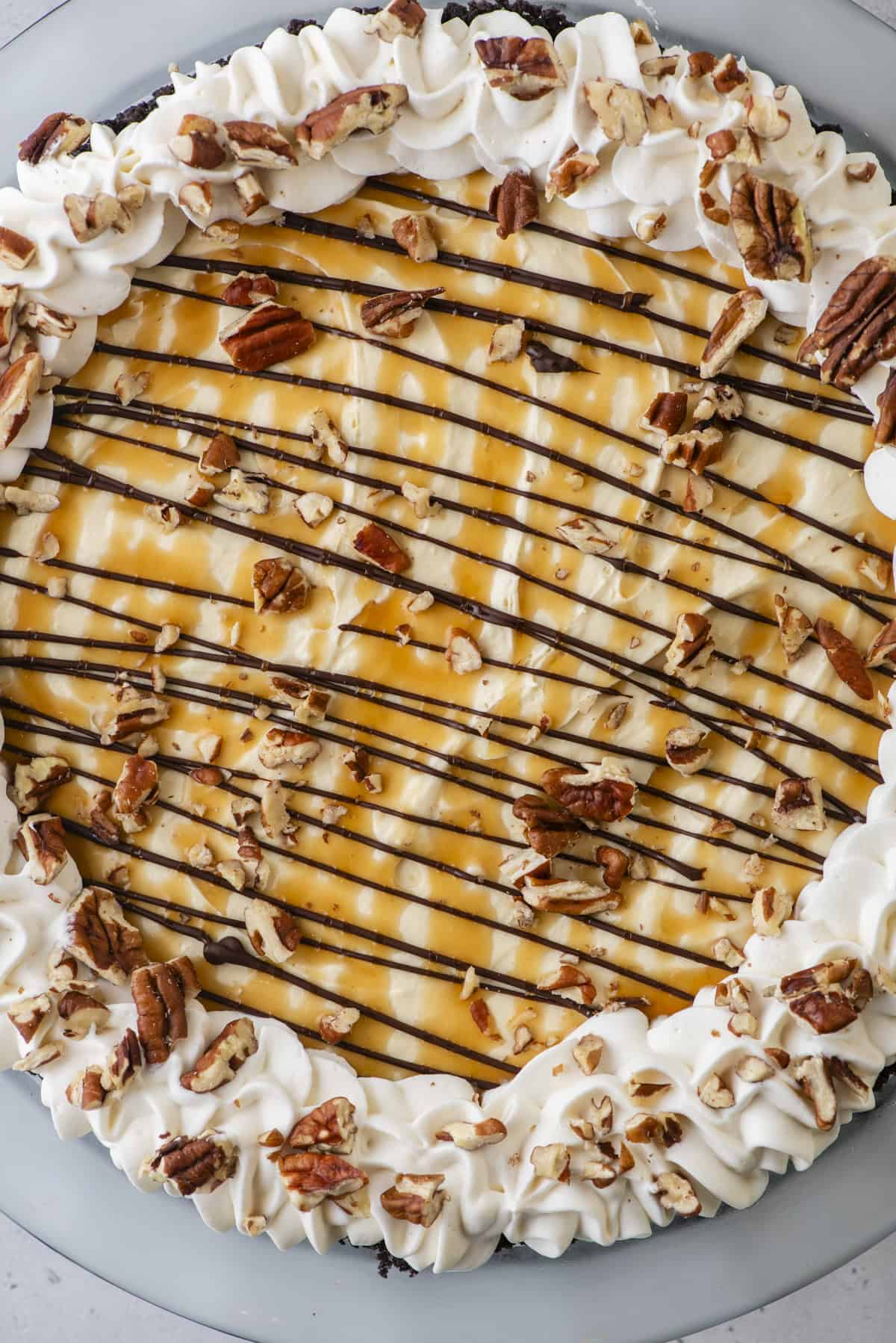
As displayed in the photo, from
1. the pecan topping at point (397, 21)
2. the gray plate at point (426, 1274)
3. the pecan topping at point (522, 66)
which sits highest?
the pecan topping at point (397, 21)

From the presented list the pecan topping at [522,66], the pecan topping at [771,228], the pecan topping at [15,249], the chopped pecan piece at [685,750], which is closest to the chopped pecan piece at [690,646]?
the chopped pecan piece at [685,750]

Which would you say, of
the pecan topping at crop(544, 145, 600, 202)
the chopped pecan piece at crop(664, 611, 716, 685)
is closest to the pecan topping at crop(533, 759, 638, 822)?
the chopped pecan piece at crop(664, 611, 716, 685)

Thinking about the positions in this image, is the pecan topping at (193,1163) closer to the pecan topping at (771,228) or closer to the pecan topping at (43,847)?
the pecan topping at (43,847)

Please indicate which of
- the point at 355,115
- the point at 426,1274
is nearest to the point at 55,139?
the point at 355,115

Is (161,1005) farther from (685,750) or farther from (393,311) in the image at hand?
(393,311)

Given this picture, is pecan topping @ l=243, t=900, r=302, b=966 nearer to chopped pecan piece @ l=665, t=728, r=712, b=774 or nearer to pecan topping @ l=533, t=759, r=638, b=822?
pecan topping @ l=533, t=759, r=638, b=822

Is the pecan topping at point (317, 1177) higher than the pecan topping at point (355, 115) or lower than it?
lower

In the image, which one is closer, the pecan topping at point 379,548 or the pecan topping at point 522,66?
the pecan topping at point 522,66
